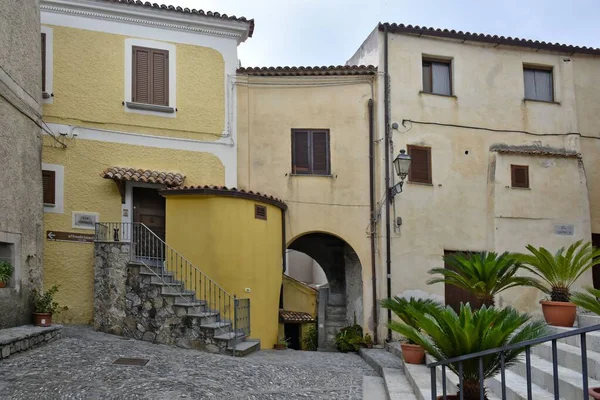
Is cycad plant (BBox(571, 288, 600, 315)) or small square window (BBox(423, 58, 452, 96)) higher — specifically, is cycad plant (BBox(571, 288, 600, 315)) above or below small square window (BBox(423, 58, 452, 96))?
below

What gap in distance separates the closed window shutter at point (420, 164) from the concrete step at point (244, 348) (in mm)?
5967

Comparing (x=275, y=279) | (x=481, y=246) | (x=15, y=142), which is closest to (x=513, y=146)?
(x=481, y=246)

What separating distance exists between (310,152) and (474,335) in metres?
9.50

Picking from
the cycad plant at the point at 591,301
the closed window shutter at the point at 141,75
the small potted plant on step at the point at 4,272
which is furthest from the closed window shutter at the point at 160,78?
the cycad plant at the point at 591,301

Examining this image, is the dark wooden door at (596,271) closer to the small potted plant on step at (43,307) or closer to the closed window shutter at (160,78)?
the closed window shutter at (160,78)

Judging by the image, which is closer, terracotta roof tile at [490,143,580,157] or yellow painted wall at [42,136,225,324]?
yellow painted wall at [42,136,225,324]

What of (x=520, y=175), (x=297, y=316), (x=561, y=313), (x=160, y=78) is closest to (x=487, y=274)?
(x=561, y=313)

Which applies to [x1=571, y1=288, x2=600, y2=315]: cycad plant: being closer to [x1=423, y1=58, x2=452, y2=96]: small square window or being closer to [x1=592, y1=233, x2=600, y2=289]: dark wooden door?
[x1=423, y1=58, x2=452, y2=96]: small square window

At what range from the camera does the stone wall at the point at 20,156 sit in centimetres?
1099

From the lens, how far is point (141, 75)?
14.4 m

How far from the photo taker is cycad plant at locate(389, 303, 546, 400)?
6469 mm

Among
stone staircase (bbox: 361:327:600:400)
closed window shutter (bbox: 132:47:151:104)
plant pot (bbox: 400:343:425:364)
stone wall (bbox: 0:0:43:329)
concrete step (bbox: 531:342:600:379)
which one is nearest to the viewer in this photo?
stone staircase (bbox: 361:327:600:400)

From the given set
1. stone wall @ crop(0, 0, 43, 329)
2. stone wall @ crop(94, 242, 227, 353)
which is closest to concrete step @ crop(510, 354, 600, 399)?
stone wall @ crop(94, 242, 227, 353)

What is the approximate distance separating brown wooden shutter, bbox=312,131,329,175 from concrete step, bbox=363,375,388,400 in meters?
6.20
